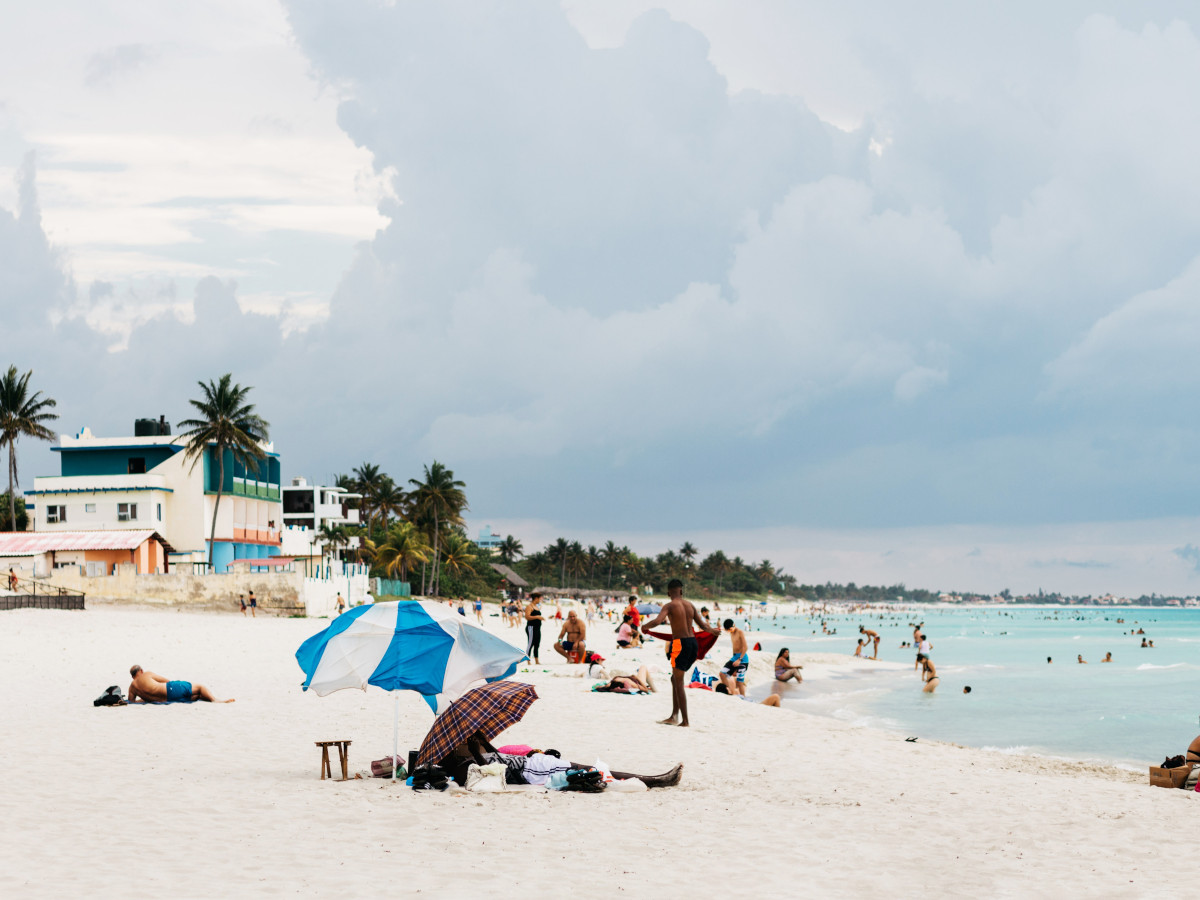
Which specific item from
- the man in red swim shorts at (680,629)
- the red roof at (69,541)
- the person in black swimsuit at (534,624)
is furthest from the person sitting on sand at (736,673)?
the red roof at (69,541)

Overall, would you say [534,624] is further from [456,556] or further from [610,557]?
[610,557]

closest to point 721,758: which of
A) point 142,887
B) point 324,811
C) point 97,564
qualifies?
point 324,811

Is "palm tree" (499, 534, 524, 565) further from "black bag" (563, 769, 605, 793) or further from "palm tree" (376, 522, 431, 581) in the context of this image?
"black bag" (563, 769, 605, 793)

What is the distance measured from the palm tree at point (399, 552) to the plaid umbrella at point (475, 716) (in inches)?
2520

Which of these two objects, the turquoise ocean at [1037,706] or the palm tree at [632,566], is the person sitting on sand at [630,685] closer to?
the turquoise ocean at [1037,706]

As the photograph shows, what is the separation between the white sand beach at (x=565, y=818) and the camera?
664cm

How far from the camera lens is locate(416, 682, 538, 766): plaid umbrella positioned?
31.0 ft

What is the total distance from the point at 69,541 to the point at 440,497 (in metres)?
36.7

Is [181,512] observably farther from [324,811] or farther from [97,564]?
[324,811]

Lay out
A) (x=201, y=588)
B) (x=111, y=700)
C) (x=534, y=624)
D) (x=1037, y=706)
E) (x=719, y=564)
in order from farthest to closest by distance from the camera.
→ (x=719, y=564) → (x=201, y=588) → (x=1037, y=706) → (x=534, y=624) → (x=111, y=700)

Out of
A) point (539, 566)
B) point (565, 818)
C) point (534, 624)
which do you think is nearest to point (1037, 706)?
point (534, 624)

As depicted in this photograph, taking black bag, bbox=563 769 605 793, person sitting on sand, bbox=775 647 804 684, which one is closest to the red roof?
person sitting on sand, bbox=775 647 804 684

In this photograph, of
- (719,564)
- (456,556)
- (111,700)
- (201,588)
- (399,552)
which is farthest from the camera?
(719,564)

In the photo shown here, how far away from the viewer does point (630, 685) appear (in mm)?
17969
